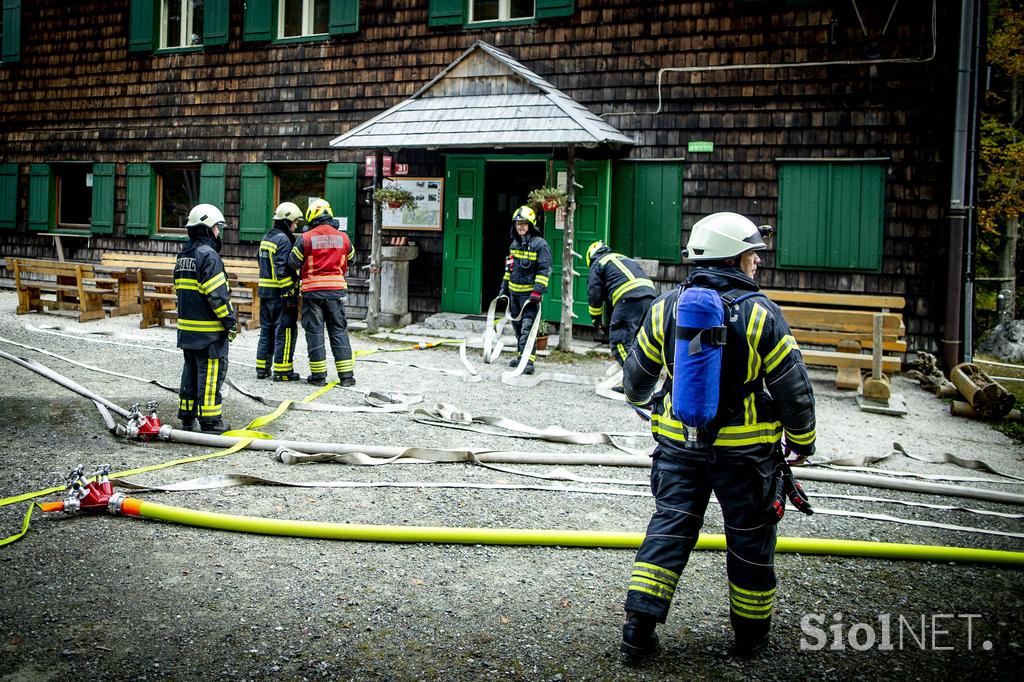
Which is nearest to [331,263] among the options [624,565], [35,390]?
[35,390]

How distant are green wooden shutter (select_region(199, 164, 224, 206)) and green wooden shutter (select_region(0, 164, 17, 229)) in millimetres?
5319

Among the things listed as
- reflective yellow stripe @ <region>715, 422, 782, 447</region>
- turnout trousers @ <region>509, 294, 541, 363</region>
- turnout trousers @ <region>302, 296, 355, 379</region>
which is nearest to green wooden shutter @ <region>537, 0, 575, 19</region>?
turnout trousers @ <region>509, 294, 541, 363</region>

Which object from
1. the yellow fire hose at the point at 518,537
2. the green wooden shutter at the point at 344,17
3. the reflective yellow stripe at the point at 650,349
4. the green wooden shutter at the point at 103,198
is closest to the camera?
the reflective yellow stripe at the point at 650,349

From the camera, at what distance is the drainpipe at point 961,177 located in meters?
11.0

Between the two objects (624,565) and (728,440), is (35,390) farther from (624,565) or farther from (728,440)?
(728,440)

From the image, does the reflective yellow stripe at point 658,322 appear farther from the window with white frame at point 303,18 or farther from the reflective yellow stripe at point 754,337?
the window with white frame at point 303,18

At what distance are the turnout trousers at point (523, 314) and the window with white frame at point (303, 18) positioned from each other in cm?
759

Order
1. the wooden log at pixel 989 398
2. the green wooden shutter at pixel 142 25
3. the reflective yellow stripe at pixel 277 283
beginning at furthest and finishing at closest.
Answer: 1. the green wooden shutter at pixel 142 25
2. the reflective yellow stripe at pixel 277 283
3. the wooden log at pixel 989 398

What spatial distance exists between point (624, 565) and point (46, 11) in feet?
61.6

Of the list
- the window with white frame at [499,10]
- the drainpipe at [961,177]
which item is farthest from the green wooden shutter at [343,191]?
the drainpipe at [961,177]

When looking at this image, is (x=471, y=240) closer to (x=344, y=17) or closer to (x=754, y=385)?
(x=344, y=17)

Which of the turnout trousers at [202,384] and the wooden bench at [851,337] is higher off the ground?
the wooden bench at [851,337]

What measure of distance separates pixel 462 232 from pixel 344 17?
4476 mm

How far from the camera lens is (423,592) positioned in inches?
156
